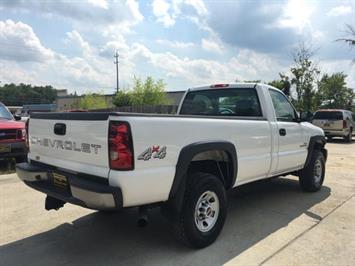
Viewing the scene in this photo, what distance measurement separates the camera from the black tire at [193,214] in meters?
3.98

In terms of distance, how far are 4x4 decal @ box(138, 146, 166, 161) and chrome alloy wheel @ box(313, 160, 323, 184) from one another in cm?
427

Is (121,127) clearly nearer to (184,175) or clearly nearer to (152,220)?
(184,175)

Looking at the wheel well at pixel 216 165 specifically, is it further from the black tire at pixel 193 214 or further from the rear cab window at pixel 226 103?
the rear cab window at pixel 226 103

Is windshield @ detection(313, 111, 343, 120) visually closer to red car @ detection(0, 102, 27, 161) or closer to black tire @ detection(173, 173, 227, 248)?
red car @ detection(0, 102, 27, 161)

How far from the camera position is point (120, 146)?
3375mm

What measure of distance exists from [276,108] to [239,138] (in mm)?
1464

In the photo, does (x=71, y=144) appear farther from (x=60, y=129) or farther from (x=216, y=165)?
(x=216, y=165)

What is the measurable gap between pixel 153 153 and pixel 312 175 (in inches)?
169

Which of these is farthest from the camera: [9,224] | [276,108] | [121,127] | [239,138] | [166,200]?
[276,108]

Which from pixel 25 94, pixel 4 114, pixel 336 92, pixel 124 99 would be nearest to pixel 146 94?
pixel 124 99

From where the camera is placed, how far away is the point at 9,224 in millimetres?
5082

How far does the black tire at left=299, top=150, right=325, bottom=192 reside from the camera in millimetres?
6805

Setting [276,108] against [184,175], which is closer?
[184,175]

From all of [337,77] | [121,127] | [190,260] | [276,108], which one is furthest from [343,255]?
[337,77]
